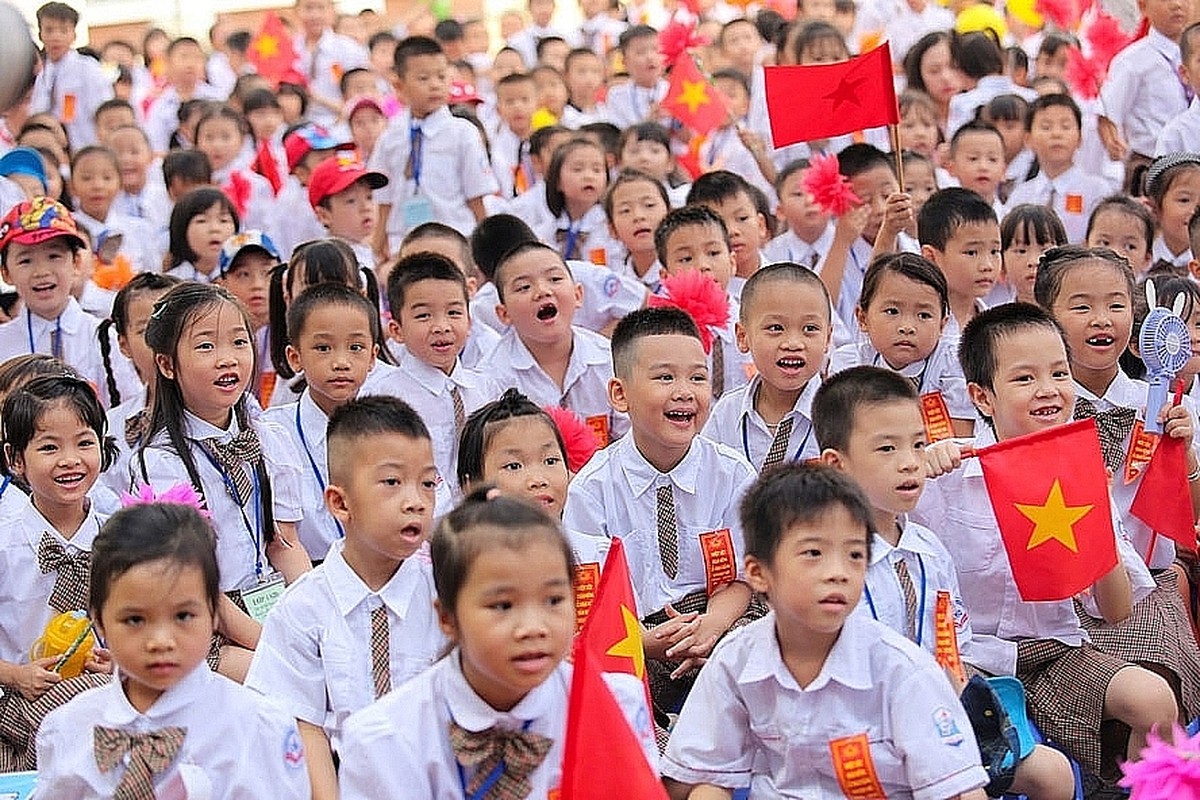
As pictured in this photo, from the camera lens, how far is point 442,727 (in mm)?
2719

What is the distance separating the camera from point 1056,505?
3541 millimetres

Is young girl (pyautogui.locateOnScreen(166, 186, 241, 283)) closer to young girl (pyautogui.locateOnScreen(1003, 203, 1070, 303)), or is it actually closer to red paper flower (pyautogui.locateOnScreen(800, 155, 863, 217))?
red paper flower (pyautogui.locateOnScreen(800, 155, 863, 217))

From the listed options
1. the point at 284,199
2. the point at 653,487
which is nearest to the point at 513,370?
the point at 653,487

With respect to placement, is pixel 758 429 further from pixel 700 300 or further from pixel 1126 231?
pixel 1126 231

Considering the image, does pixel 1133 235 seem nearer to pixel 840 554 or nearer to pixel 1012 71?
pixel 840 554

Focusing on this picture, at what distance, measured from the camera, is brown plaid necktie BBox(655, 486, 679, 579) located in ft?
12.8

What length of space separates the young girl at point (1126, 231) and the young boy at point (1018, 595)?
1.63 metres

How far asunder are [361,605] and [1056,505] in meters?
1.46

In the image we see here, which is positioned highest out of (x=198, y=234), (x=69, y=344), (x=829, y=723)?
(x=198, y=234)

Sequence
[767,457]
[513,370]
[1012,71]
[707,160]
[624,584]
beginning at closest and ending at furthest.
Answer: [624,584]
[767,457]
[513,370]
[707,160]
[1012,71]

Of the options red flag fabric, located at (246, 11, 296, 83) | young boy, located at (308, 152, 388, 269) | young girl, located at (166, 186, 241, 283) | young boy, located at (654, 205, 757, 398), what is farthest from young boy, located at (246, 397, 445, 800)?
red flag fabric, located at (246, 11, 296, 83)

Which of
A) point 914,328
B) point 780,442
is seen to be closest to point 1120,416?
point 914,328

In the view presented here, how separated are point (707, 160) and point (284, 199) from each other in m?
2.16

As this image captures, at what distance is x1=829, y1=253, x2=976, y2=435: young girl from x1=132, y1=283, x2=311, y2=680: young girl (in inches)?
62.3
